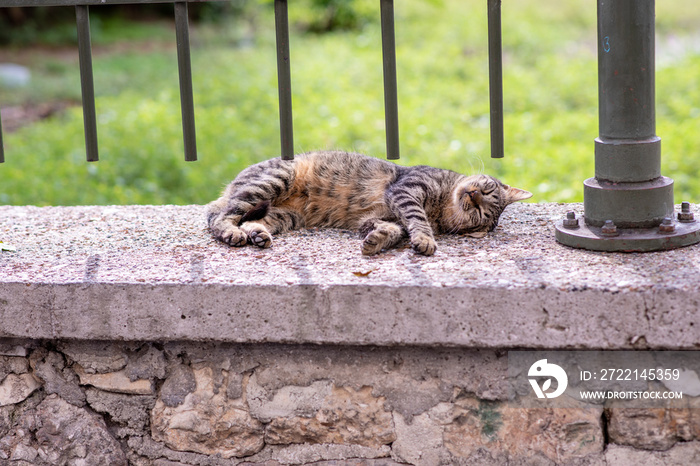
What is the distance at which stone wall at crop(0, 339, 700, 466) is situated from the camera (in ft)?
8.92

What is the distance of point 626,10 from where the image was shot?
2.80 metres

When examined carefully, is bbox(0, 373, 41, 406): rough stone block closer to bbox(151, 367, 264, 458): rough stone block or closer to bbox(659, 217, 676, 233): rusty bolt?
bbox(151, 367, 264, 458): rough stone block

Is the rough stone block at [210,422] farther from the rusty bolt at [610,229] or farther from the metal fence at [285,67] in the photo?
the rusty bolt at [610,229]

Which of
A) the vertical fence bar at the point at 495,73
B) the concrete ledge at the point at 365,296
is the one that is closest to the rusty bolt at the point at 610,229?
the concrete ledge at the point at 365,296

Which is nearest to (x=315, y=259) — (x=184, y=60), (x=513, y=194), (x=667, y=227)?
(x=184, y=60)

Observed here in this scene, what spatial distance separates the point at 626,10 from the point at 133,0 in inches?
79.0

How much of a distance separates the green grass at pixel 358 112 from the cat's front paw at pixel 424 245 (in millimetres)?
2829

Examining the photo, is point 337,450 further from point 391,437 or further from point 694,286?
point 694,286

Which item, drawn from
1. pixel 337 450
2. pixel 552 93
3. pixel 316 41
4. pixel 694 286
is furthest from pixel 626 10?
pixel 316 41

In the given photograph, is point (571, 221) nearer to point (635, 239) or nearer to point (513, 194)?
point (635, 239)

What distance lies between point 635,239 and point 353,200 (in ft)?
5.03

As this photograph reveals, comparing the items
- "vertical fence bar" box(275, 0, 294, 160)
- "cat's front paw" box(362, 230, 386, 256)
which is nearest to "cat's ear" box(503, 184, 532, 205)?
"cat's front paw" box(362, 230, 386, 256)

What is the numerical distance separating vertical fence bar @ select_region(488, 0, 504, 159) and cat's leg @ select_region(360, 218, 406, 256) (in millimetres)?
546

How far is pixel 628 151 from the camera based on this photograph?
2.92 meters
